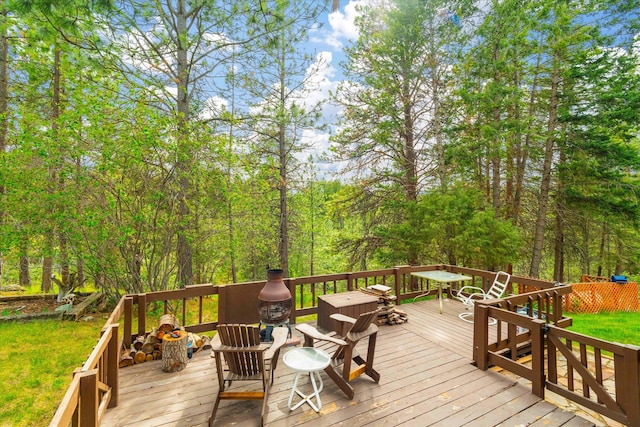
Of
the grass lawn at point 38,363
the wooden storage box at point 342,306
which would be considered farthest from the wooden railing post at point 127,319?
the wooden storage box at point 342,306

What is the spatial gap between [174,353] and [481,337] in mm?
3897

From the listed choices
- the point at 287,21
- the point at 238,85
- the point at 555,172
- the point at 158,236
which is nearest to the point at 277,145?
the point at 238,85

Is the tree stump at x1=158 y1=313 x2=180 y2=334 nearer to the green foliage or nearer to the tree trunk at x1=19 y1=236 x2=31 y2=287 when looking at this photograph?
the tree trunk at x1=19 y1=236 x2=31 y2=287

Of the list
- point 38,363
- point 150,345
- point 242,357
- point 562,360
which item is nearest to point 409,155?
point 562,360

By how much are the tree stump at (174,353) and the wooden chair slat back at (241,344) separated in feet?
4.27

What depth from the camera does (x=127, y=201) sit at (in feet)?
A: 16.7

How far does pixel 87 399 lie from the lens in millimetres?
1879

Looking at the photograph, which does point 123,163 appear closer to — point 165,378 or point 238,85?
point 165,378

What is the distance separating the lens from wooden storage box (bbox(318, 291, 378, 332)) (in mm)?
4461

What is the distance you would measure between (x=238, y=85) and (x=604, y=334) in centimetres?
1072

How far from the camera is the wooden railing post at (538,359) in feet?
9.94

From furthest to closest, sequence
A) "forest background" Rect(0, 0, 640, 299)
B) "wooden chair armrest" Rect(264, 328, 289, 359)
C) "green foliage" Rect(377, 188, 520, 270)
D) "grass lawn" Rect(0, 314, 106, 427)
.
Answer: "green foliage" Rect(377, 188, 520, 270)
"forest background" Rect(0, 0, 640, 299)
"grass lawn" Rect(0, 314, 106, 427)
"wooden chair armrest" Rect(264, 328, 289, 359)

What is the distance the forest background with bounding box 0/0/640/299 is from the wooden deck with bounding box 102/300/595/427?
2789 millimetres

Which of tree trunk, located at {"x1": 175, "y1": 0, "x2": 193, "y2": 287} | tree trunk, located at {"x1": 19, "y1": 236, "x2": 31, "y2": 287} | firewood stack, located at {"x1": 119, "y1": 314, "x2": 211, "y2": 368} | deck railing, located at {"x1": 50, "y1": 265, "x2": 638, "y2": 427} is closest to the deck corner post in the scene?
deck railing, located at {"x1": 50, "y1": 265, "x2": 638, "y2": 427}
